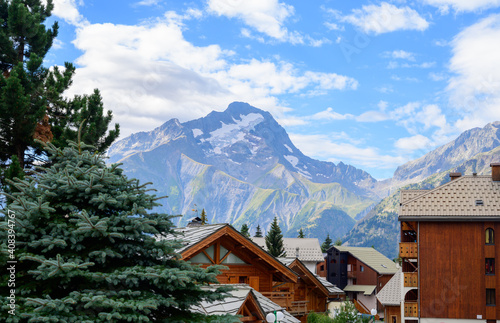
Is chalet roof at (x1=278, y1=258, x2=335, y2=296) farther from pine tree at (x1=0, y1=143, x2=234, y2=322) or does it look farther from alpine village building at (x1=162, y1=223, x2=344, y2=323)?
pine tree at (x1=0, y1=143, x2=234, y2=322)

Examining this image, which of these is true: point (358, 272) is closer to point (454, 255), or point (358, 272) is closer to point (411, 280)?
point (411, 280)

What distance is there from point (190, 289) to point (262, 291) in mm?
14637

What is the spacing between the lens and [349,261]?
4247 inches

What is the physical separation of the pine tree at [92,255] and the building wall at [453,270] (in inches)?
1275

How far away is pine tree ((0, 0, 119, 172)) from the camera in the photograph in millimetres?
20592

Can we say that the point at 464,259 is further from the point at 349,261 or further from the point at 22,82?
the point at 349,261

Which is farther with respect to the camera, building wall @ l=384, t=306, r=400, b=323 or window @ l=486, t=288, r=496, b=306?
building wall @ l=384, t=306, r=400, b=323

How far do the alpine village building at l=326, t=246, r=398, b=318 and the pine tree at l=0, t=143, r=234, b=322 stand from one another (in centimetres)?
9357

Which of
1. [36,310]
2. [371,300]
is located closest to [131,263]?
[36,310]

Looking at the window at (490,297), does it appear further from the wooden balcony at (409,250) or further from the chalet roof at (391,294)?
the chalet roof at (391,294)

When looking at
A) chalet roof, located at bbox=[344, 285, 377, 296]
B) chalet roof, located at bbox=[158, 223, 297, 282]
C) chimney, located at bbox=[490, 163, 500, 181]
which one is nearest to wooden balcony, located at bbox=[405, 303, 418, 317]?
chimney, located at bbox=[490, 163, 500, 181]

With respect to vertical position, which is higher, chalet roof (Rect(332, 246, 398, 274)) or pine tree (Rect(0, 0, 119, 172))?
pine tree (Rect(0, 0, 119, 172))

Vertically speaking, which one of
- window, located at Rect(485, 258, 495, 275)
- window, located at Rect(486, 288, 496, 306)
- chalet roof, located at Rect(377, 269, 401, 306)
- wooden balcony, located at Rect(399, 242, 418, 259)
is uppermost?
wooden balcony, located at Rect(399, 242, 418, 259)

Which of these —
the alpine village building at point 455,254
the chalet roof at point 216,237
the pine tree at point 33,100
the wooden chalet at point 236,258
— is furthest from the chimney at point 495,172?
the pine tree at point 33,100
